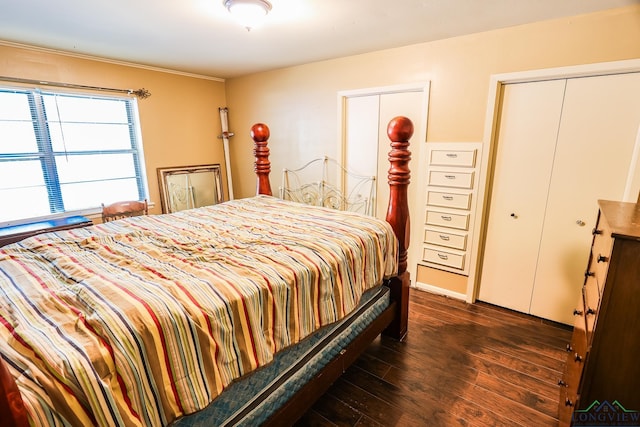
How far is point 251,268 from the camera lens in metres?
1.30

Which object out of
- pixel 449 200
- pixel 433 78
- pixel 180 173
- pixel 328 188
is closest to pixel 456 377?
pixel 449 200

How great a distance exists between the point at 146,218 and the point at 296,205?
113 cm

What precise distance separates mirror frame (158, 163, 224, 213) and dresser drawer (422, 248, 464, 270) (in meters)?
2.91

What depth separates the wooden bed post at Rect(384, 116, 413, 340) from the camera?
1.93 metres

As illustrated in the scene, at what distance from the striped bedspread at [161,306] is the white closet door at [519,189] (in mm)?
1328

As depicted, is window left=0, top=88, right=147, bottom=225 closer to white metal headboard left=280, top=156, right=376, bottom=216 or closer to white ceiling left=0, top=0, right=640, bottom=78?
white ceiling left=0, top=0, right=640, bottom=78

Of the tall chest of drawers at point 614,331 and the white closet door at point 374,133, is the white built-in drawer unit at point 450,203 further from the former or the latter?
the tall chest of drawers at point 614,331

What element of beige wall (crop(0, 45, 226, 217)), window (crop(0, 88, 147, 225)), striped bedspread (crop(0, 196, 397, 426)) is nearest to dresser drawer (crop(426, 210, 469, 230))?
striped bedspread (crop(0, 196, 397, 426))

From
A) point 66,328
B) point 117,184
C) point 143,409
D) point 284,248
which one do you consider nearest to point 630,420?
point 284,248

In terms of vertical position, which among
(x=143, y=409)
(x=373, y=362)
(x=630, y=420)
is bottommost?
(x=373, y=362)

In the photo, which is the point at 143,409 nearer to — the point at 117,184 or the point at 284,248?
the point at 284,248

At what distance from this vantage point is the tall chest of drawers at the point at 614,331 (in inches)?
39.7

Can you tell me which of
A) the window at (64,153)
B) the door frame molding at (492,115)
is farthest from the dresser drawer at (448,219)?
the window at (64,153)

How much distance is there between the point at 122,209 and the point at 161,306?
239cm
